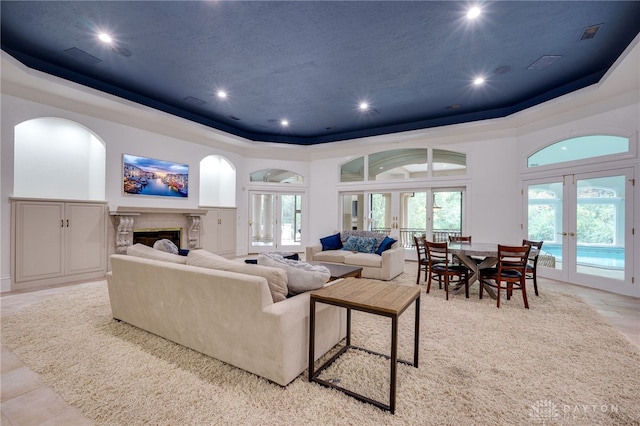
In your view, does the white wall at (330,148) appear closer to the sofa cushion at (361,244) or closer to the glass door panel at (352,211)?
the glass door panel at (352,211)

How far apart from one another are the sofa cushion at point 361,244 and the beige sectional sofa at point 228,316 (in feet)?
9.94

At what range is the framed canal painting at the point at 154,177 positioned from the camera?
565cm

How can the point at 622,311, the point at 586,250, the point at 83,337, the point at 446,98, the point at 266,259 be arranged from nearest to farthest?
the point at 266,259 → the point at 83,337 → the point at 622,311 → the point at 586,250 → the point at 446,98

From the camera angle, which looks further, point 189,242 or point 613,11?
point 189,242

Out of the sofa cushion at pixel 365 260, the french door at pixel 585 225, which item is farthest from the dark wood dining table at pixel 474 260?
the french door at pixel 585 225

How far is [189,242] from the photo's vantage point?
21.6 ft

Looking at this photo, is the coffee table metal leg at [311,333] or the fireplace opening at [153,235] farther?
the fireplace opening at [153,235]

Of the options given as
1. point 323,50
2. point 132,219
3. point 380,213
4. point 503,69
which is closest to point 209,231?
point 132,219

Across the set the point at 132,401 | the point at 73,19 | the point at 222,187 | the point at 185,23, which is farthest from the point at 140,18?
the point at 222,187

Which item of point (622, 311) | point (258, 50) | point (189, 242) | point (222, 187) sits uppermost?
point (258, 50)

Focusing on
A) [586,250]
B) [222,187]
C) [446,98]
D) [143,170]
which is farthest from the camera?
[222,187]

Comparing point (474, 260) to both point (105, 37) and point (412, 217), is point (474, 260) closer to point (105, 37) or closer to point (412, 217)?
point (412, 217)

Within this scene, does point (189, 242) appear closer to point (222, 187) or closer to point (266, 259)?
point (222, 187)

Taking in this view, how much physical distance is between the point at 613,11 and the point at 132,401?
571 centimetres
